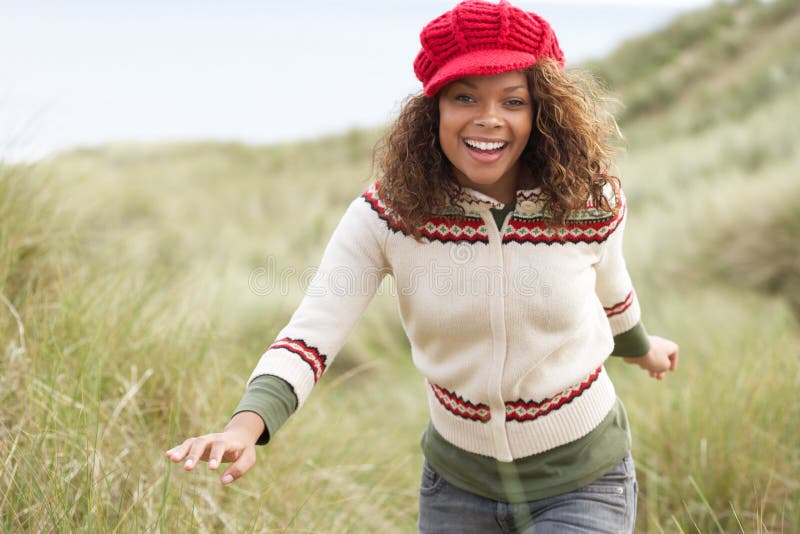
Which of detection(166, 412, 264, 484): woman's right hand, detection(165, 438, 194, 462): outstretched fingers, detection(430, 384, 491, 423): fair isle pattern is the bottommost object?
detection(430, 384, 491, 423): fair isle pattern

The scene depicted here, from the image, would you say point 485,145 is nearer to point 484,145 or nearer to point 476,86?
point 484,145

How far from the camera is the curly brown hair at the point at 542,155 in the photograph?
79.8 inches

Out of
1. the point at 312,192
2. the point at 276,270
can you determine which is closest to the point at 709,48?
the point at 312,192

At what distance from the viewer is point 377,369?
592cm

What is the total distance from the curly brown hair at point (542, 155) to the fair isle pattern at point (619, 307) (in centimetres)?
39

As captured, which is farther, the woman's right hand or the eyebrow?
the eyebrow

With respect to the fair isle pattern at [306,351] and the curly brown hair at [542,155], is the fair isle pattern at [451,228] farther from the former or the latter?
the fair isle pattern at [306,351]

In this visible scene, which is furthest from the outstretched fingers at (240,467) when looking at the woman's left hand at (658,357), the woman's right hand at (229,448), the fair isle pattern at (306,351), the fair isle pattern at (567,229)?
the woman's left hand at (658,357)

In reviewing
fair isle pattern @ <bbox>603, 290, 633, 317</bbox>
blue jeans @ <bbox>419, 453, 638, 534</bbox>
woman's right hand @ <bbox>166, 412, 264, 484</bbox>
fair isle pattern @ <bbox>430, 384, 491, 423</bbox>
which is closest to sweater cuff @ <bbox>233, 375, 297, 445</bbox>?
woman's right hand @ <bbox>166, 412, 264, 484</bbox>

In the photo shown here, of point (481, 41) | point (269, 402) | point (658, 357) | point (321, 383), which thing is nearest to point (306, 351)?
point (269, 402)

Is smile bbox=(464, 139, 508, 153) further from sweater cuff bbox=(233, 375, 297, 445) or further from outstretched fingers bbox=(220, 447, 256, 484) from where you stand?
outstretched fingers bbox=(220, 447, 256, 484)

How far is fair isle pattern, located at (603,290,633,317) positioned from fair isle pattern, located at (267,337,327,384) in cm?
94

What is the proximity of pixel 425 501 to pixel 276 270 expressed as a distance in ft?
17.9

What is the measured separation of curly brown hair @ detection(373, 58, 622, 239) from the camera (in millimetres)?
2027
